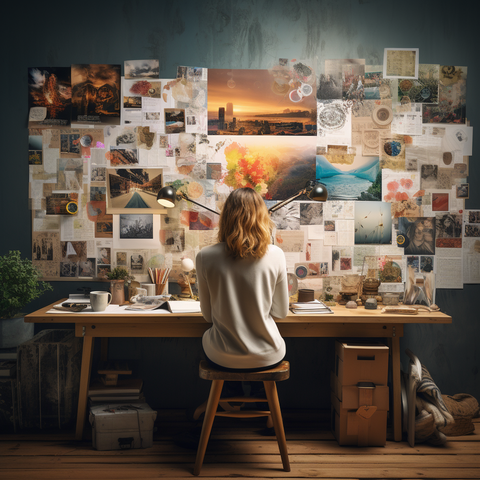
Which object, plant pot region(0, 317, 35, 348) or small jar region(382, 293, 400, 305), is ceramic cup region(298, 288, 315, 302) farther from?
plant pot region(0, 317, 35, 348)

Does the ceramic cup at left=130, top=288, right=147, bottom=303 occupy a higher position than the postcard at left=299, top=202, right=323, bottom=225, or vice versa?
the postcard at left=299, top=202, right=323, bottom=225

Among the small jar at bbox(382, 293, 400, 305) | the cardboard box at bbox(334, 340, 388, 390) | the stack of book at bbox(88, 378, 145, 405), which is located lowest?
the stack of book at bbox(88, 378, 145, 405)

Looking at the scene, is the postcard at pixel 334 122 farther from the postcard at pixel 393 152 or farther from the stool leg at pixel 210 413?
the stool leg at pixel 210 413

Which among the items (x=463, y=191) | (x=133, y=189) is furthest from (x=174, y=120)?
(x=463, y=191)

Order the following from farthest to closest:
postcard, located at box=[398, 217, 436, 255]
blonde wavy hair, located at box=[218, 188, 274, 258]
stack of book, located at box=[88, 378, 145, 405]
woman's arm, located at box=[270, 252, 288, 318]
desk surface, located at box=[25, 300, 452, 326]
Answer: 1. postcard, located at box=[398, 217, 436, 255]
2. stack of book, located at box=[88, 378, 145, 405]
3. desk surface, located at box=[25, 300, 452, 326]
4. woman's arm, located at box=[270, 252, 288, 318]
5. blonde wavy hair, located at box=[218, 188, 274, 258]

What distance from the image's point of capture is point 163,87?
9.13 feet

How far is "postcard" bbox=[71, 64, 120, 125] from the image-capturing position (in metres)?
2.77

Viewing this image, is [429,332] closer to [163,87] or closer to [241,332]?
[241,332]

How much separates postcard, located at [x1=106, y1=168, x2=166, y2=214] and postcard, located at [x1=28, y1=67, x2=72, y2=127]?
0.50 m

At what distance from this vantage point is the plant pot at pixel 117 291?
2.60m

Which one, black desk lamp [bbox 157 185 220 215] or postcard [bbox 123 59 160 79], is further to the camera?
postcard [bbox 123 59 160 79]

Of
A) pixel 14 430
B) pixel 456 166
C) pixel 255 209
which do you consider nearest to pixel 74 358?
pixel 14 430

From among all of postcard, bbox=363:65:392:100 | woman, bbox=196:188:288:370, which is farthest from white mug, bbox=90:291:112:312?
postcard, bbox=363:65:392:100

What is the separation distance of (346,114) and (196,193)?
3.81ft
